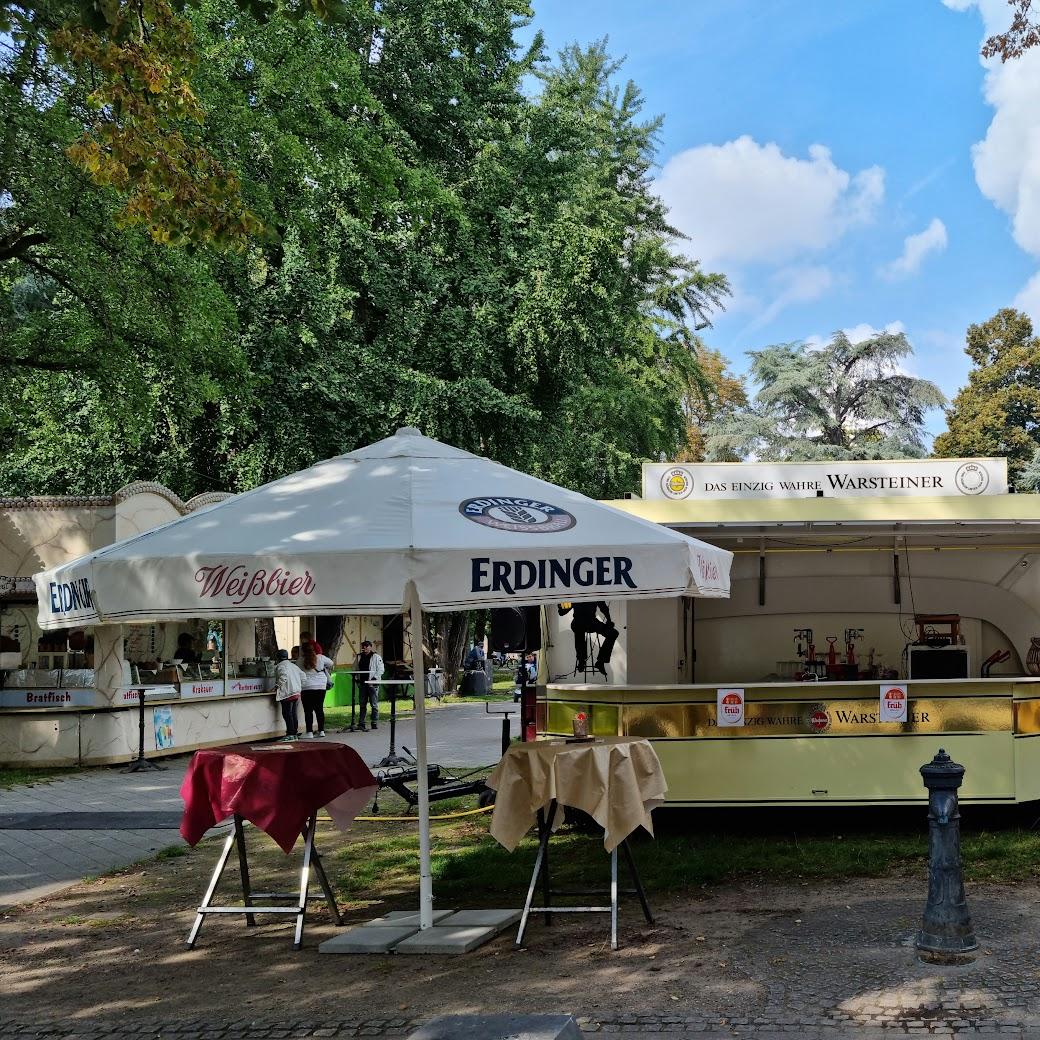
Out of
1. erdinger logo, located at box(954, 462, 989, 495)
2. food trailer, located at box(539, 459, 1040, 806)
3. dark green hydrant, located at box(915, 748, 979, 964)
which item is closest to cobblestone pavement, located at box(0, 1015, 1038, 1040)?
dark green hydrant, located at box(915, 748, 979, 964)

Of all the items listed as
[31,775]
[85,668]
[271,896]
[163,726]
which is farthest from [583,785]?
[163,726]

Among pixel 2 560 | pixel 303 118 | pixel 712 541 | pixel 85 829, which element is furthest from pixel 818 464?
pixel 2 560

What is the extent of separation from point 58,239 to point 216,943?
10.4 m

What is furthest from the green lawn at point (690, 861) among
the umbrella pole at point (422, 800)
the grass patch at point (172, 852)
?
the grass patch at point (172, 852)

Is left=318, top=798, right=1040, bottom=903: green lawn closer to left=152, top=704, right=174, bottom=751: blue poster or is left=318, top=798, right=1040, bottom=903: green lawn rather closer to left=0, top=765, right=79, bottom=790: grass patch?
left=0, top=765, right=79, bottom=790: grass patch

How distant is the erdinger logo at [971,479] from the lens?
10.5 m

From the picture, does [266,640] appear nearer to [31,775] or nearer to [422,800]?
[31,775]

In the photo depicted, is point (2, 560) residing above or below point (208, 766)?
above

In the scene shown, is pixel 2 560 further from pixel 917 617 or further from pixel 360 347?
pixel 917 617

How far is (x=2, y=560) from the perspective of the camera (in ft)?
60.7

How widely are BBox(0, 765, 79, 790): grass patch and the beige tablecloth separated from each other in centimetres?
1043

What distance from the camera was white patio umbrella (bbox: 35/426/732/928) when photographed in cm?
618

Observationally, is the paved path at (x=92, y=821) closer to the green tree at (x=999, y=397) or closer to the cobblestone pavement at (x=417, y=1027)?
the cobblestone pavement at (x=417, y=1027)

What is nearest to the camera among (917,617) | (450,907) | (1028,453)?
(450,907)
